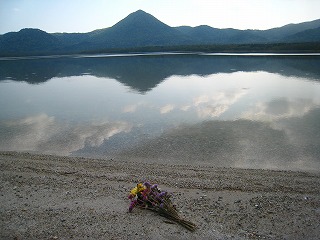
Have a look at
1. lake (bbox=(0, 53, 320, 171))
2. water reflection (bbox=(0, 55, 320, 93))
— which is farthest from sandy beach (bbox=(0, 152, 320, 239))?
water reflection (bbox=(0, 55, 320, 93))

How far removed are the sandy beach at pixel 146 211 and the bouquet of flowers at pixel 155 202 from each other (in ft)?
0.59

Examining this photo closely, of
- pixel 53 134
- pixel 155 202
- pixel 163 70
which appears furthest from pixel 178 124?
pixel 163 70

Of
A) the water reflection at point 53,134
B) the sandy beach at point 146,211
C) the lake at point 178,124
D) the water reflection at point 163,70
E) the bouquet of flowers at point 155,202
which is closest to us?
the sandy beach at point 146,211

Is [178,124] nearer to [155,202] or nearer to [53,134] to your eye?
[53,134]

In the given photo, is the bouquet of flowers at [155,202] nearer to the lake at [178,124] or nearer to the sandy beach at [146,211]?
the sandy beach at [146,211]

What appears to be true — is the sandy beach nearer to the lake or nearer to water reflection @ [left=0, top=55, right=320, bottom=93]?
the lake

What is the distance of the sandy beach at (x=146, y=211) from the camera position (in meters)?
7.48

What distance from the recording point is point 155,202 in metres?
8.34

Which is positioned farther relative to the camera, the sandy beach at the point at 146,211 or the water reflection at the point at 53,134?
the water reflection at the point at 53,134

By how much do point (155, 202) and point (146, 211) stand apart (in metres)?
0.38

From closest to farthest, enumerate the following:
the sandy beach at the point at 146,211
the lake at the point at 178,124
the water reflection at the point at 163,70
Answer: the sandy beach at the point at 146,211 → the lake at the point at 178,124 → the water reflection at the point at 163,70

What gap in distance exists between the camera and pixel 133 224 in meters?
7.75

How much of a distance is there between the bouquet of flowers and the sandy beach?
0.59ft

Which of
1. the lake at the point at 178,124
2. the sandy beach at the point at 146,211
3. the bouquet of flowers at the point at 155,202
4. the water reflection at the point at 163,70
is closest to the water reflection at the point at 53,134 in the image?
the lake at the point at 178,124
